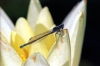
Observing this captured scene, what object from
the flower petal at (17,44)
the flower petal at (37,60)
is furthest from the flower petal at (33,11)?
the flower petal at (37,60)

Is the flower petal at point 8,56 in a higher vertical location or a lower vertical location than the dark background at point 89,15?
higher

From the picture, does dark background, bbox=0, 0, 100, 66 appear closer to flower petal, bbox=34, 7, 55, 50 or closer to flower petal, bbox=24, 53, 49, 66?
flower petal, bbox=34, 7, 55, 50

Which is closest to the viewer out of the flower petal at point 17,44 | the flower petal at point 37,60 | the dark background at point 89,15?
the flower petal at point 37,60

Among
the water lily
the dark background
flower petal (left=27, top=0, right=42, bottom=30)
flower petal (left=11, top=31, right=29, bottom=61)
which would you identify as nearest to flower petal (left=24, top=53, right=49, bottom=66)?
the water lily

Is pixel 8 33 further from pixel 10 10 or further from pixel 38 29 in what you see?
pixel 10 10

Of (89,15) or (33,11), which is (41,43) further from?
(89,15)

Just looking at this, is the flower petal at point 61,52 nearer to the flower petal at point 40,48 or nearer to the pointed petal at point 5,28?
the flower petal at point 40,48
